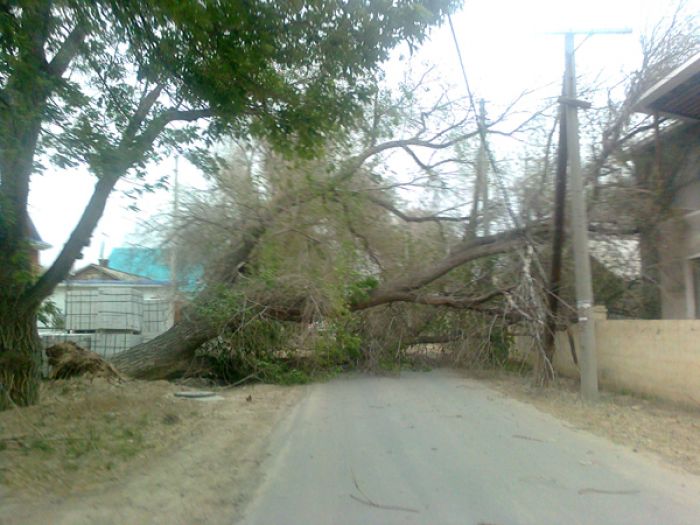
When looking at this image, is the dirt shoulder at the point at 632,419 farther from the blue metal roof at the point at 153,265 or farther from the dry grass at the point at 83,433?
the blue metal roof at the point at 153,265

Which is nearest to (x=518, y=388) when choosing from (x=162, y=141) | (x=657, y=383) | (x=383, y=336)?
(x=657, y=383)

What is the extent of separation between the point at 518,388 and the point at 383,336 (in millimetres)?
5019

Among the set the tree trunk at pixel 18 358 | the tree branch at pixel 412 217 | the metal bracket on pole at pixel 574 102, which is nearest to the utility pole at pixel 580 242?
the metal bracket on pole at pixel 574 102

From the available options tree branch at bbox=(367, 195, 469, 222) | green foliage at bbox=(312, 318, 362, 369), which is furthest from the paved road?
tree branch at bbox=(367, 195, 469, 222)

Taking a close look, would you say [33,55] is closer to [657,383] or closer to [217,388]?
[217,388]

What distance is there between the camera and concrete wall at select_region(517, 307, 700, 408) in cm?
1240

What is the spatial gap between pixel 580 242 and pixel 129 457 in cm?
929

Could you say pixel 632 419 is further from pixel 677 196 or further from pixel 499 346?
pixel 499 346

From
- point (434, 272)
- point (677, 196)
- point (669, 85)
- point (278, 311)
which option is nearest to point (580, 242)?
point (669, 85)

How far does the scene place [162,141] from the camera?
10789mm

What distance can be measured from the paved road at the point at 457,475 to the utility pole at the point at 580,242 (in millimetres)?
2121

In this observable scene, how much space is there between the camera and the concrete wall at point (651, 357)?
1240cm

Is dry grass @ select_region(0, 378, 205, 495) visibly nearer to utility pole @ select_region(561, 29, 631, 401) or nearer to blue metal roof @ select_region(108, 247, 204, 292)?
blue metal roof @ select_region(108, 247, 204, 292)

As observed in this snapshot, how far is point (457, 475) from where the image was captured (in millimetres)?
7375
